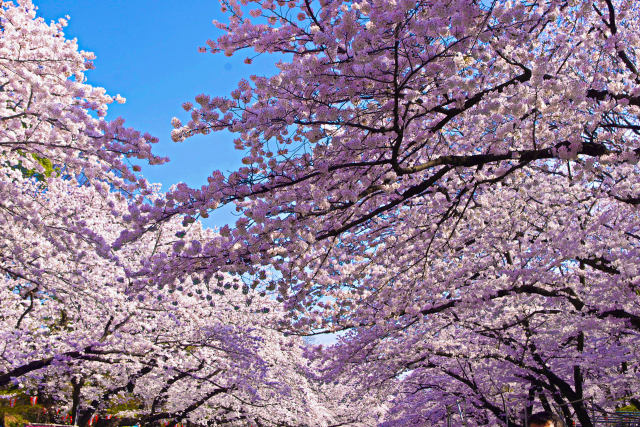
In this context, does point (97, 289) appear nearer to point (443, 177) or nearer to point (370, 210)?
point (370, 210)

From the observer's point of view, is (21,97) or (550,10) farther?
(21,97)

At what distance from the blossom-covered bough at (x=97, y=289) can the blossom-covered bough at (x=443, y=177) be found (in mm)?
1287

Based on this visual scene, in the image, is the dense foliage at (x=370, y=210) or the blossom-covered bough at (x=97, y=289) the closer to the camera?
the dense foliage at (x=370, y=210)

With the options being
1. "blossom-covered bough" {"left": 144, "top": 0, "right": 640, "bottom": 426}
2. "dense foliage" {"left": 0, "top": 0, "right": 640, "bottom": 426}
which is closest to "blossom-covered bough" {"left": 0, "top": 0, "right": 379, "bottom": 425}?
"dense foliage" {"left": 0, "top": 0, "right": 640, "bottom": 426}

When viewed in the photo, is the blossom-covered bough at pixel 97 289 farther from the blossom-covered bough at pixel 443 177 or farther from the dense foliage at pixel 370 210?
the blossom-covered bough at pixel 443 177

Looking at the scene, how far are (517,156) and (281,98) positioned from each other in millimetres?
2751

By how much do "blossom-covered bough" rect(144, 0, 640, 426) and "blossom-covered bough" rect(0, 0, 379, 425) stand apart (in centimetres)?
129

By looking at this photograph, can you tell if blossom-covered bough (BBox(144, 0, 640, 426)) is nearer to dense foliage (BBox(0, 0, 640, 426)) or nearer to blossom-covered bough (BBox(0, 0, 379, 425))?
dense foliage (BBox(0, 0, 640, 426))

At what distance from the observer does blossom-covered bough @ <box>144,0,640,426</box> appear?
15.9 feet

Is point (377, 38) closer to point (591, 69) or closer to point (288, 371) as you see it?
point (591, 69)

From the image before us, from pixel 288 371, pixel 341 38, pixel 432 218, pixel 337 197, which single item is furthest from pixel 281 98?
pixel 288 371

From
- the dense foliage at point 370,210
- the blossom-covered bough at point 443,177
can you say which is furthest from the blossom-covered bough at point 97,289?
the blossom-covered bough at point 443,177

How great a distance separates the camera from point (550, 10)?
5.97 m

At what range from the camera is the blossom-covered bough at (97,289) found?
738 cm
